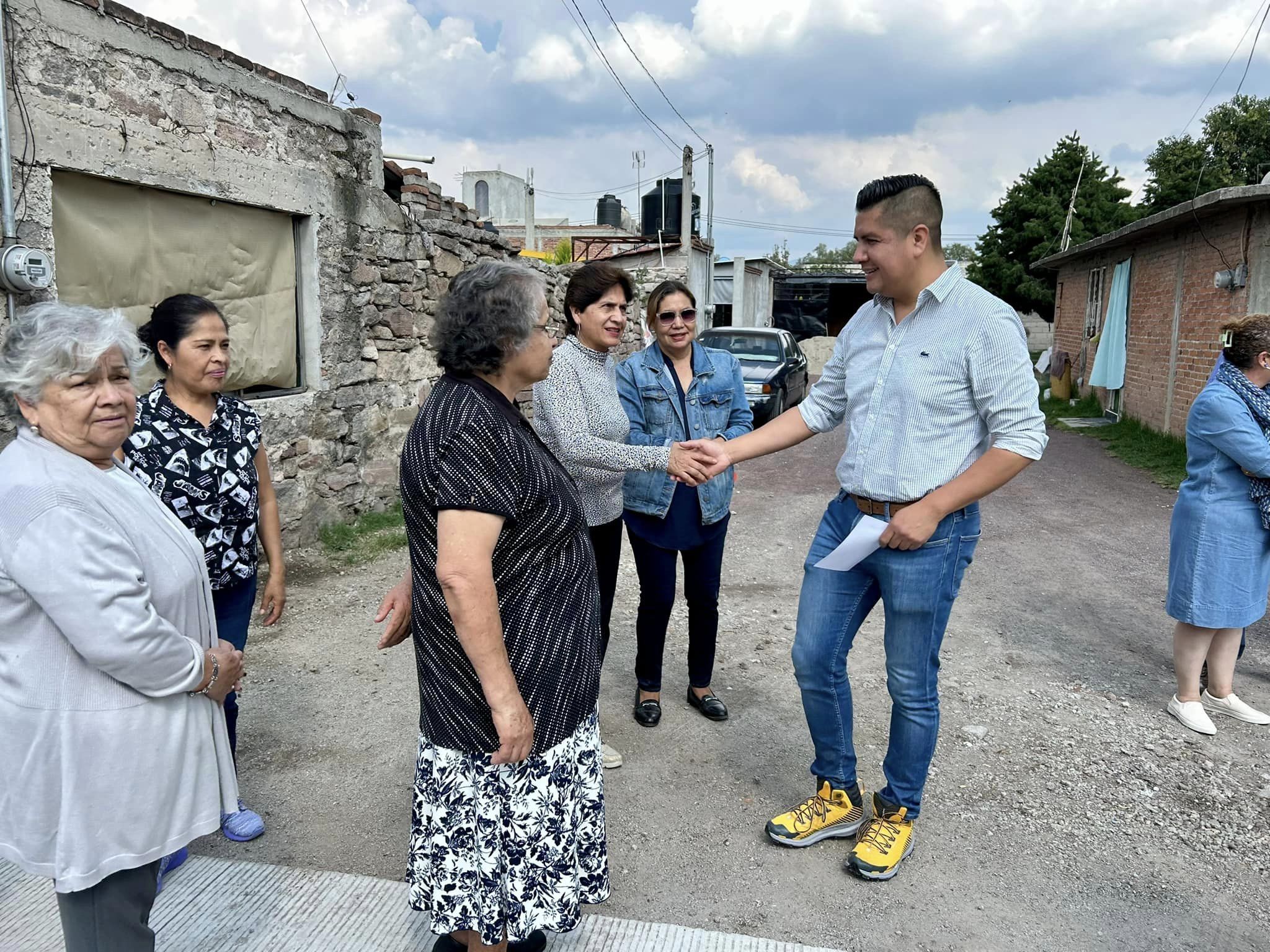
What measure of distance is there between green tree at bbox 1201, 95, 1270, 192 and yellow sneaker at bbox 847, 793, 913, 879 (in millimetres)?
31996

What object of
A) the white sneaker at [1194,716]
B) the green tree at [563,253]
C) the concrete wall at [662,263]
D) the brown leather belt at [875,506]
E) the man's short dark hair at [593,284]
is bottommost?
the white sneaker at [1194,716]

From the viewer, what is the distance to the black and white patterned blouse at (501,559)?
1.83 metres

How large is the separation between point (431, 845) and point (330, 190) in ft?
17.3

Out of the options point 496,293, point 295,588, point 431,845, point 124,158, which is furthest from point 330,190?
→ point 431,845

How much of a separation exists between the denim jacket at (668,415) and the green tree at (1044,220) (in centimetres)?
2403

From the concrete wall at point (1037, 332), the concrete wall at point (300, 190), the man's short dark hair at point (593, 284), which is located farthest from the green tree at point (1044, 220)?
the man's short dark hair at point (593, 284)

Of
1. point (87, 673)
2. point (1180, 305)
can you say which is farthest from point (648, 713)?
point (1180, 305)

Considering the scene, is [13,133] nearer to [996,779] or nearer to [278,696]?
[278,696]

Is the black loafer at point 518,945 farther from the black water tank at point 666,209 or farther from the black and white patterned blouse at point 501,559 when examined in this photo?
the black water tank at point 666,209

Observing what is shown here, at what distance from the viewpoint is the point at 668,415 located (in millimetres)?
3574

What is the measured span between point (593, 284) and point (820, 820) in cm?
205

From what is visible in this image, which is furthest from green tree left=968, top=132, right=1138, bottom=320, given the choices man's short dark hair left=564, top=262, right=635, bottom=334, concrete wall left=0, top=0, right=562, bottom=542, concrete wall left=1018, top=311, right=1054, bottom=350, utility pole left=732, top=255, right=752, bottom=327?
man's short dark hair left=564, top=262, right=635, bottom=334

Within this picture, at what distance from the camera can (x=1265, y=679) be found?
13.8ft

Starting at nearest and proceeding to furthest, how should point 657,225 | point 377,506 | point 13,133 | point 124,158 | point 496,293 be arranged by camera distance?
point 496,293 < point 13,133 < point 124,158 < point 377,506 < point 657,225
